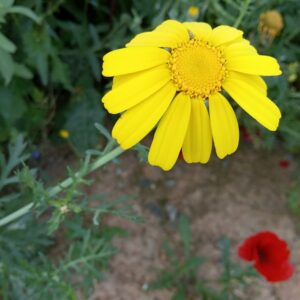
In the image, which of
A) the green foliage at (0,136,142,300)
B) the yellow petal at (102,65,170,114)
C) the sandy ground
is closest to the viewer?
the yellow petal at (102,65,170,114)

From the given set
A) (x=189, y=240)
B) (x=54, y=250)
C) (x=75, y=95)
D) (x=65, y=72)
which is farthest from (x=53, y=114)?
(x=189, y=240)

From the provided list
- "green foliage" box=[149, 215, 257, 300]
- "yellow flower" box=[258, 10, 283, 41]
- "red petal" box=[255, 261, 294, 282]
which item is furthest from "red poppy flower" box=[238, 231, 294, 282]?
"yellow flower" box=[258, 10, 283, 41]

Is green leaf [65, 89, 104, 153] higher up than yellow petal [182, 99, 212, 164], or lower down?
lower down

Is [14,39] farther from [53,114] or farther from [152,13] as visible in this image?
[152,13]

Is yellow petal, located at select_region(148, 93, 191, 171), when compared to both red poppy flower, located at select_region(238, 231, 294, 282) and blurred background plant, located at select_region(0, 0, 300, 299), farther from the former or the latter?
red poppy flower, located at select_region(238, 231, 294, 282)

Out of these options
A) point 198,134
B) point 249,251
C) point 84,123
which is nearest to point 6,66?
point 84,123

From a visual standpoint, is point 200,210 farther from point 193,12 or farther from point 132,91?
point 132,91
